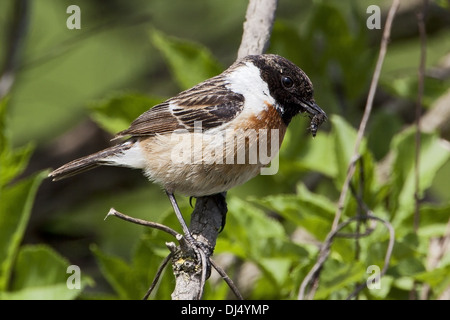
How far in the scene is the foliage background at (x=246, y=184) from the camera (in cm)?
334

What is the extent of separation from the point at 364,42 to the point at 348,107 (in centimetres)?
42

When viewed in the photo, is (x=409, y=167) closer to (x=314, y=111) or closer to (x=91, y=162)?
(x=314, y=111)

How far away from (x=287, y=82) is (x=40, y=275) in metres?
1.51

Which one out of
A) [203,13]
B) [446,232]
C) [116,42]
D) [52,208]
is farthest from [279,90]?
[116,42]

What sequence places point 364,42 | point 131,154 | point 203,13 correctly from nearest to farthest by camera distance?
point 131,154 → point 364,42 → point 203,13

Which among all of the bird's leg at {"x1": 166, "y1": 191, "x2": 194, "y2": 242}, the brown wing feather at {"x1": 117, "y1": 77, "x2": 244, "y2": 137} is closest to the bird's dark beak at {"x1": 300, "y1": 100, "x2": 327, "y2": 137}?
the brown wing feather at {"x1": 117, "y1": 77, "x2": 244, "y2": 137}

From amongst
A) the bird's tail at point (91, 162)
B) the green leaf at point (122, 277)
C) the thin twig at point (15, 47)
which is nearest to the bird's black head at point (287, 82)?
the bird's tail at point (91, 162)

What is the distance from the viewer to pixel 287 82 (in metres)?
3.35

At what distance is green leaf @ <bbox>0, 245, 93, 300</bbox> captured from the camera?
3346mm

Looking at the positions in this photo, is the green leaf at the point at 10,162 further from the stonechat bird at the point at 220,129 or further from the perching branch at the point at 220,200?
the perching branch at the point at 220,200

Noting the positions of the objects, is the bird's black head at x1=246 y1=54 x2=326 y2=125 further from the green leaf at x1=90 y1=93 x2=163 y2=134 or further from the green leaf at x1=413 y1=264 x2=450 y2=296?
the green leaf at x1=413 y1=264 x2=450 y2=296

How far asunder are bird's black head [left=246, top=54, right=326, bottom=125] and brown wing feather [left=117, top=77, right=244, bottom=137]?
17 cm

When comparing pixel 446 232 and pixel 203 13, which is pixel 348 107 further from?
pixel 203 13

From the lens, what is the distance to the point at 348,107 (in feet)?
14.8
